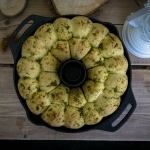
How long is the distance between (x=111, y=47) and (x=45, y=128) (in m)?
0.36

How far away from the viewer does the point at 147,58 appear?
923 mm

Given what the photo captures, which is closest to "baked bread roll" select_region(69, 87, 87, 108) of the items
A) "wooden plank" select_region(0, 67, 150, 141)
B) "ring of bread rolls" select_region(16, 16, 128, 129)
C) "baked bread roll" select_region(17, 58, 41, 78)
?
"ring of bread rolls" select_region(16, 16, 128, 129)

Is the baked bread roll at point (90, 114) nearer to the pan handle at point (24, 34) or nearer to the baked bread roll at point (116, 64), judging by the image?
the baked bread roll at point (116, 64)

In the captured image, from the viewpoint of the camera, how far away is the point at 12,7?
0.90 metres

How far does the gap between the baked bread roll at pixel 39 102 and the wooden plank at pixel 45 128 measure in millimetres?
200

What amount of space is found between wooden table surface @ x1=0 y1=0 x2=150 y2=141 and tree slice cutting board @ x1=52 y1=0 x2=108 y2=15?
0.14 ft

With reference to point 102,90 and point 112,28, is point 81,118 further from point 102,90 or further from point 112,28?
point 112,28

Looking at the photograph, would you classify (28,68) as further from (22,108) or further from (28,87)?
(22,108)

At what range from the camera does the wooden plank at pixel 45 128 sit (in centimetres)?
92

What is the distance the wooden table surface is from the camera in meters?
0.92
